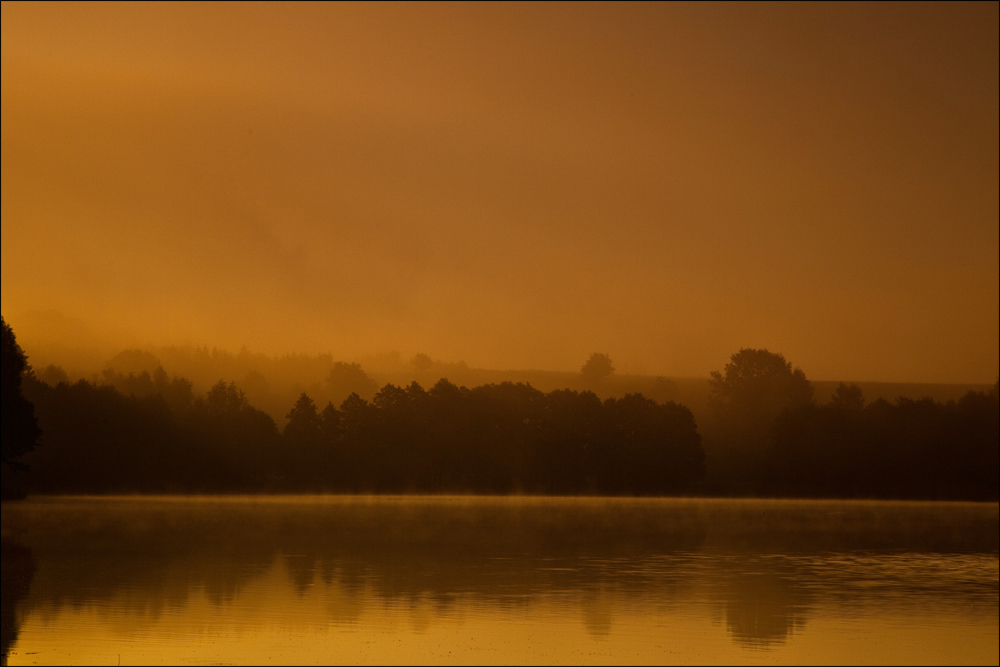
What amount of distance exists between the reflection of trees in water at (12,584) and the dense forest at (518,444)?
377 ft

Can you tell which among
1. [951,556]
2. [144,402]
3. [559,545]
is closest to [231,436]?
[144,402]

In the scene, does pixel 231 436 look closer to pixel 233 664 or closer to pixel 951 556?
pixel 951 556

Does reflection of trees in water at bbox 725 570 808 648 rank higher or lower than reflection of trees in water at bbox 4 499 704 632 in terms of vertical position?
higher

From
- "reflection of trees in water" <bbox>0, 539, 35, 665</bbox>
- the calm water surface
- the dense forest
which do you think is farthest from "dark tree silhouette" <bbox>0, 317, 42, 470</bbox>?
the dense forest

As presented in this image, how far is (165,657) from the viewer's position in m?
26.3

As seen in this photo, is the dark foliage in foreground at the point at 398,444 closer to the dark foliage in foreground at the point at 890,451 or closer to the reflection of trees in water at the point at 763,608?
the dark foliage in foreground at the point at 890,451

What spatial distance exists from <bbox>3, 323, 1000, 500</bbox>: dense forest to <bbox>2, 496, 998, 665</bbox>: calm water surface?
340 feet

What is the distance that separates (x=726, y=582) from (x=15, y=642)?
2498 centimetres

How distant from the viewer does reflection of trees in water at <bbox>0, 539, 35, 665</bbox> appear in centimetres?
2858

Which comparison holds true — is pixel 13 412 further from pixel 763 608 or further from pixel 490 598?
pixel 763 608

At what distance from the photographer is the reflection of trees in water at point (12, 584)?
28.6 m

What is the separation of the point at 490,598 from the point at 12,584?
52.1 feet

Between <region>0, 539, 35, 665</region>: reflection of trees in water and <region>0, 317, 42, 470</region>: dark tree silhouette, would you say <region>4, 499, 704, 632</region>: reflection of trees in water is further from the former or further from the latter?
<region>0, 317, 42, 470</region>: dark tree silhouette

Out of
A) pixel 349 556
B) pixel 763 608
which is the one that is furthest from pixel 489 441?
pixel 763 608
